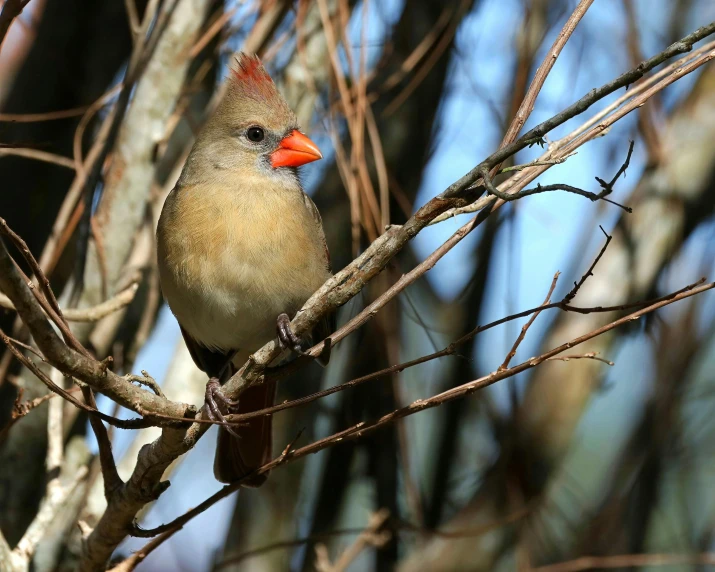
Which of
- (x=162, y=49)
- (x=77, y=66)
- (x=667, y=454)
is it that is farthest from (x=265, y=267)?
(x=667, y=454)

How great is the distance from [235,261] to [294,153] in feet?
1.74

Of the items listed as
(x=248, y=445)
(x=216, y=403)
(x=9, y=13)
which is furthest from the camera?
(x=248, y=445)

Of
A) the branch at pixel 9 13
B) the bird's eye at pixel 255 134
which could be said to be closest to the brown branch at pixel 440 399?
the branch at pixel 9 13

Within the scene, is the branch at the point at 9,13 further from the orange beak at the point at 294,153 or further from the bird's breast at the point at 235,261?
the orange beak at the point at 294,153

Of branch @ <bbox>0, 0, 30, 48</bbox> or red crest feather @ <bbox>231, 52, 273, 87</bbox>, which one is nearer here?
branch @ <bbox>0, 0, 30, 48</bbox>

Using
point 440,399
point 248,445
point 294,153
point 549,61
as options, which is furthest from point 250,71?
point 440,399

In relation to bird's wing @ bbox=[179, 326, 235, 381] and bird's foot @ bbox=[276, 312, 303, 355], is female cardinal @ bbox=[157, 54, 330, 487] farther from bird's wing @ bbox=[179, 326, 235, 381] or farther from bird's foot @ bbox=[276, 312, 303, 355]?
bird's foot @ bbox=[276, 312, 303, 355]

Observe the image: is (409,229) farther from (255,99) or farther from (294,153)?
(255,99)

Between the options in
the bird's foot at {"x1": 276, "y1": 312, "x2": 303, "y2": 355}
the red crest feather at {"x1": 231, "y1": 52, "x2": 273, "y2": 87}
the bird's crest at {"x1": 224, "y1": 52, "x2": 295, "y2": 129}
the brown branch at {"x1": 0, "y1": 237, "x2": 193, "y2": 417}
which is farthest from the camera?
the bird's crest at {"x1": 224, "y1": 52, "x2": 295, "y2": 129}

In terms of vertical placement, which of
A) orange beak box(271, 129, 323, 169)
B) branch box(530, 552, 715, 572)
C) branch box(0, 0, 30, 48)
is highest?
orange beak box(271, 129, 323, 169)

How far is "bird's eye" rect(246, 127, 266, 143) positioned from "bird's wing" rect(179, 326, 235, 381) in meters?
0.69

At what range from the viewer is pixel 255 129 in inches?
124

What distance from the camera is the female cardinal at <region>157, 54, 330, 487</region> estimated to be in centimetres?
276

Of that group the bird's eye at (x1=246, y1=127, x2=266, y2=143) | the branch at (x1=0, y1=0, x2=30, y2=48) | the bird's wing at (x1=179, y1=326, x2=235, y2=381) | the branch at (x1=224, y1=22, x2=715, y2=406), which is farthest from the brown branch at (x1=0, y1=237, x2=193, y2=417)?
the bird's eye at (x1=246, y1=127, x2=266, y2=143)
